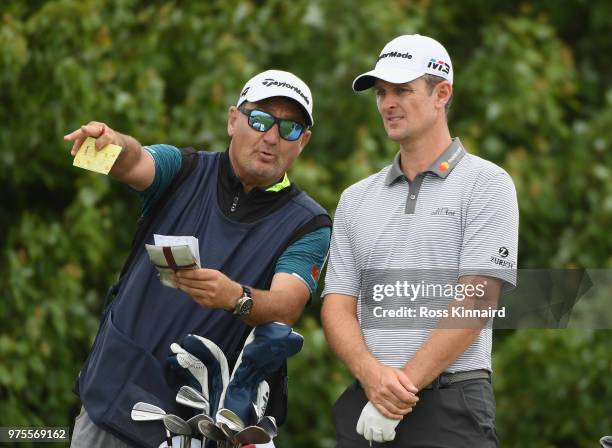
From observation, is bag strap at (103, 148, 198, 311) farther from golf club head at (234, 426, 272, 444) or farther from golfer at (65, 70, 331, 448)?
golf club head at (234, 426, 272, 444)

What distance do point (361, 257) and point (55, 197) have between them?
159 inches

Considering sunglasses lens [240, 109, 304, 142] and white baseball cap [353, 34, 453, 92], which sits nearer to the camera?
white baseball cap [353, 34, 453, 92]

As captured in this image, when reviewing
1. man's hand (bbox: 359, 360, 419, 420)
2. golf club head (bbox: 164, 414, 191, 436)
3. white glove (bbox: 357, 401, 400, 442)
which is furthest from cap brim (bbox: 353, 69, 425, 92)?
golf club head (bbox: 164, 414, 191, 436)

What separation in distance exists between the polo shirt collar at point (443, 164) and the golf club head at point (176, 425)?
1.05m

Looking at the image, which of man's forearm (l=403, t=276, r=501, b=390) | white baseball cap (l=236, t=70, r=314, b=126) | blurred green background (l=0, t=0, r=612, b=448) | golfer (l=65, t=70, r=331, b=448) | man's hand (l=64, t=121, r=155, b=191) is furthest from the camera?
blurred green background (l=0, t=0, r=612, b=448)

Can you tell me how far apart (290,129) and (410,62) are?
49 cm

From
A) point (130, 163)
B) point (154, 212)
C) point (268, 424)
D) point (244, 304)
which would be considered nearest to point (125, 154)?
point (130, 163)

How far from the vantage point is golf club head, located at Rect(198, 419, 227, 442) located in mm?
3879

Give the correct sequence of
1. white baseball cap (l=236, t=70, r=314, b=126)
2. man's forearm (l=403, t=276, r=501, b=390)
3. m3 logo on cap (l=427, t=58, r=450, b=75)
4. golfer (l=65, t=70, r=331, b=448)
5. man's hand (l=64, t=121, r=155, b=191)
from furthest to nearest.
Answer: white baseball cap (l=236, t=70, r=314, b=126), m3 logo on cap (l=427, t=58, r=450, b=75), golfer (l=65, t=70, r=331, b=448), man's hand (l=64, t=121, r=155, b=191), man's forearm (l=403, t=276, r=501, b=390)

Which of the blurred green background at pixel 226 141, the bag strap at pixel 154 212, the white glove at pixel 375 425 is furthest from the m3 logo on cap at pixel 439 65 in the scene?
the blurred green background at pixel 226 141

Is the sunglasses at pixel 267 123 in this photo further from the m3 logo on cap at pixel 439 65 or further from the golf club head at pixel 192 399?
the golf club head at pixel 192 399

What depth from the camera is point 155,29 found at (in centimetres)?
777

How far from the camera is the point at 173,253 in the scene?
3.64 metres

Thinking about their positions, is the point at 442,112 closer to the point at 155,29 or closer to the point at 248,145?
the point at 248,145
